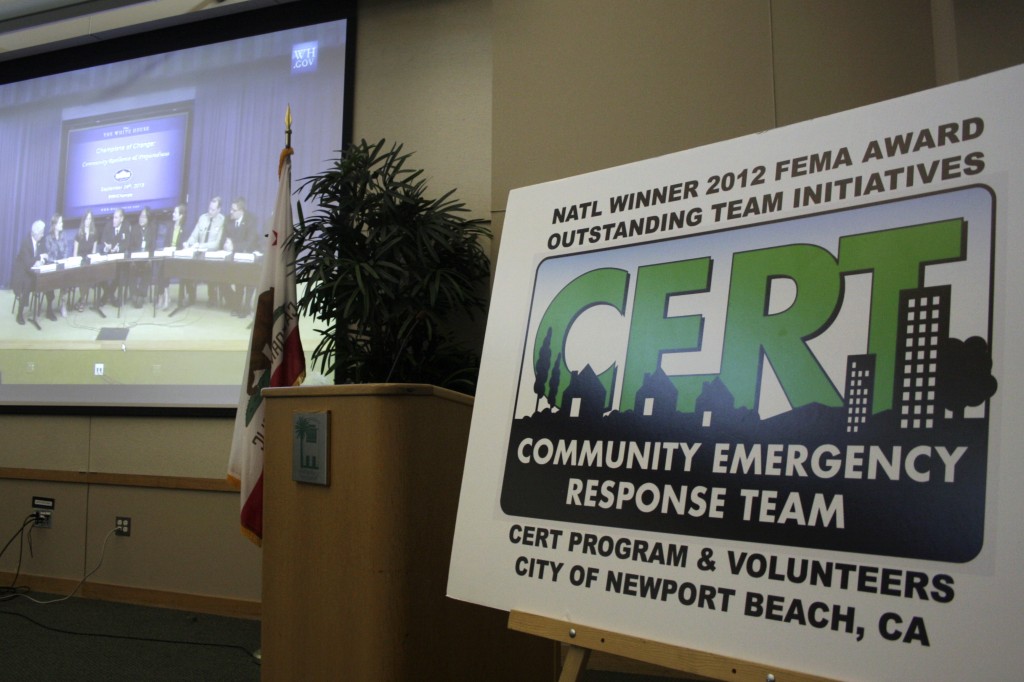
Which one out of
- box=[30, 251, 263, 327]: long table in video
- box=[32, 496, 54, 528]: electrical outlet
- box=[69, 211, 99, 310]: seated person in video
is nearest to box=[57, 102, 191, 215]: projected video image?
box=[69, 211, 99, 310]: seated person in video

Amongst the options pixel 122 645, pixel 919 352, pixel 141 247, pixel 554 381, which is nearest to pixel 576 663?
pixel 554 381

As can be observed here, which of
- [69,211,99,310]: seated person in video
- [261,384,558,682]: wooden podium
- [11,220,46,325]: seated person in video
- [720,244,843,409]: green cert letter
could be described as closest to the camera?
[720,244,843,409]: green cert letter

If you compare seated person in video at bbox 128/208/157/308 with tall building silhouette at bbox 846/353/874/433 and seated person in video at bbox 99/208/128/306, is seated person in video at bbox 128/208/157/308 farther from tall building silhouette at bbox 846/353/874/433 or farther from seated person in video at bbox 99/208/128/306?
tall building silhouette at bbox 846/353/874/433

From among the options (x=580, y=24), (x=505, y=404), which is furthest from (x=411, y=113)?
(x=505, y=404)

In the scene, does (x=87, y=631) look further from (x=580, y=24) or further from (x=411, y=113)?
(x=580, y=24)

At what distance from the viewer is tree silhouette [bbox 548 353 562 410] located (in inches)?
Result: 52.2

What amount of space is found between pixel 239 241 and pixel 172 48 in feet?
4.03

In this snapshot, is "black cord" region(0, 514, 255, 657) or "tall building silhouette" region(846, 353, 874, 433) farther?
"black cord" region(0, 514, 255, 657)

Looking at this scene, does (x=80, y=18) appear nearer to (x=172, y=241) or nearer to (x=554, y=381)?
(x=172, y=241)

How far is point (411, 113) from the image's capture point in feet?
11.0

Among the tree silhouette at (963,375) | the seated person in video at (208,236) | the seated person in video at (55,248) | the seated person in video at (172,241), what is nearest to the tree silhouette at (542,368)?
the tree silhouette at (963,375)

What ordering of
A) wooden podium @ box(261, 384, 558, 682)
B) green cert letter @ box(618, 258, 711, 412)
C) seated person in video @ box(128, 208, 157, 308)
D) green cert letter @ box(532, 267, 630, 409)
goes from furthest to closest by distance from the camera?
seated person in video @ box(128, 208, 157, 308), wooden podium @ box(261, 384, 558, 682), green cert letter @ box(532, 267, 630, 409), green cert letter @ box(618, 258, 711, 412)

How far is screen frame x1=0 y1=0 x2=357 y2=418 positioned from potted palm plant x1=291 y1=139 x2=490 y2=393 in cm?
85

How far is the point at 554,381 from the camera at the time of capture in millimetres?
1334
